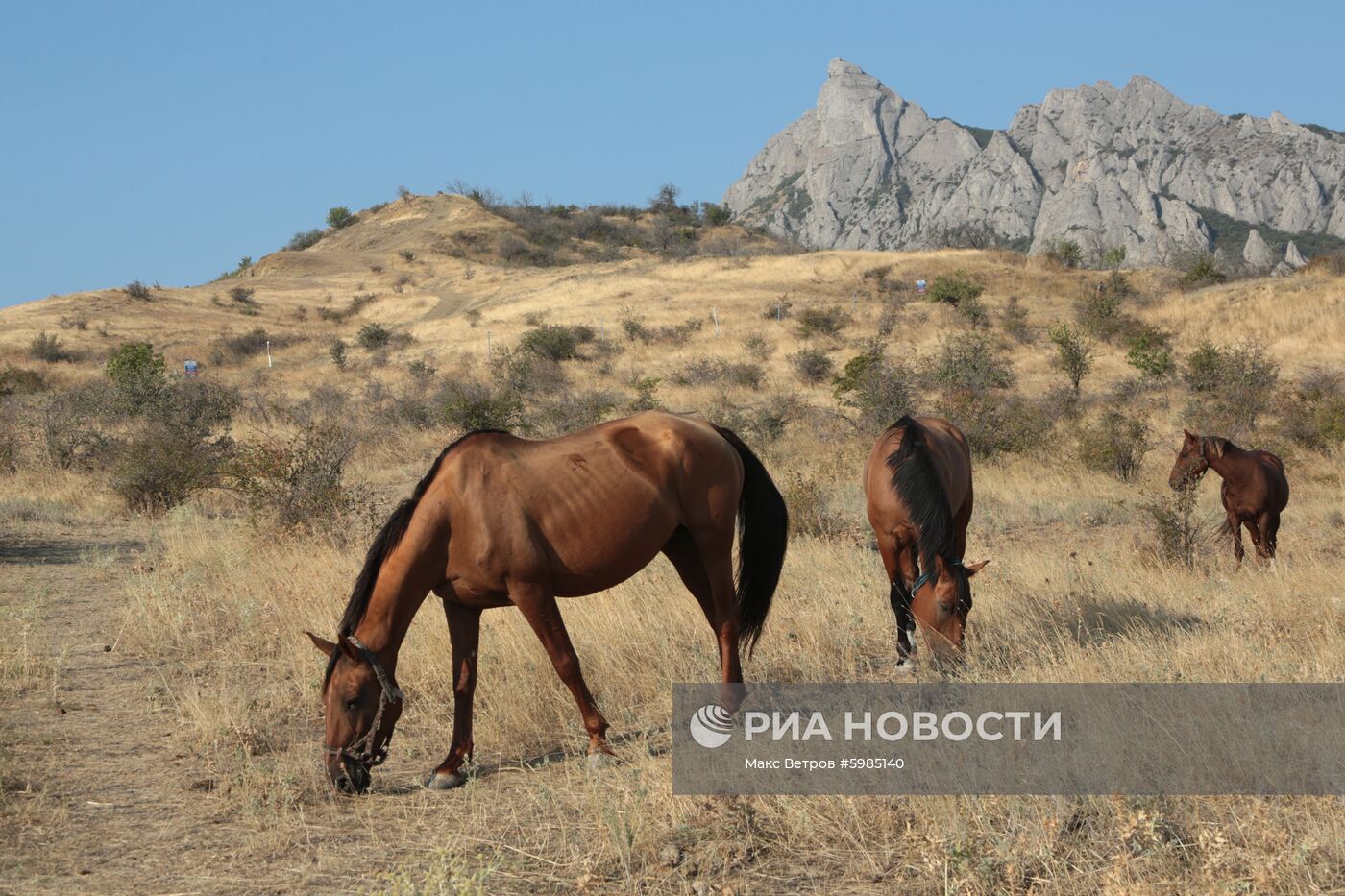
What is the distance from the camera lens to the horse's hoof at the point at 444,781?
4965mm

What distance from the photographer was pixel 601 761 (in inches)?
197

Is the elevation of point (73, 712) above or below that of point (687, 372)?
below

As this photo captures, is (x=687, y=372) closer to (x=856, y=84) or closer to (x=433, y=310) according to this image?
(x=433, y=310)

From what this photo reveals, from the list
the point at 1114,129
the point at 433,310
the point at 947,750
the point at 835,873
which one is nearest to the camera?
the point at 835,873

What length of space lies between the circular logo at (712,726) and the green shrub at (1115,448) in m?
11.7

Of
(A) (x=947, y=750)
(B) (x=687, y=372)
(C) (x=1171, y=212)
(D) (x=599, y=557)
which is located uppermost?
(C) (x=1171, y=212)

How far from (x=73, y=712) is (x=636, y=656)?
3.24m

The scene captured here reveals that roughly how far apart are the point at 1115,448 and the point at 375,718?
13394 millimetres

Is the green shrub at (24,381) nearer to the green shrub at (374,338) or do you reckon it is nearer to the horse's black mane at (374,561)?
the green shrub at (374,338)

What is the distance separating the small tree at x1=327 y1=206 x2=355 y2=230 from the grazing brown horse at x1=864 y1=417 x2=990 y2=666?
309ft

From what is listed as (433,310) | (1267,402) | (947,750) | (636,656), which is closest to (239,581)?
(636,656)

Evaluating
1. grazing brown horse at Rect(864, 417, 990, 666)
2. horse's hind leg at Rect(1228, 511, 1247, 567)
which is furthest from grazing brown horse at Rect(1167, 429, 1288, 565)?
grazing brown horse at Rect(864, 417, 990, 666)

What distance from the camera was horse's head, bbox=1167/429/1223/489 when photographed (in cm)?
1077

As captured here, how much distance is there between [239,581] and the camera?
910cm
